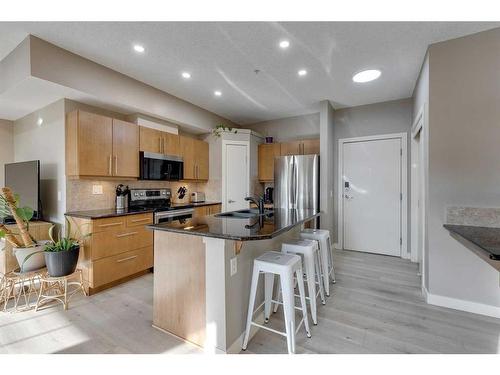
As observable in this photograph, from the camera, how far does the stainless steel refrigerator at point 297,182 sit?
12.9ft

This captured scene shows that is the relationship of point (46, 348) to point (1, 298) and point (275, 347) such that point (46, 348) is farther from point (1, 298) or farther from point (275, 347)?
point (275, 347)

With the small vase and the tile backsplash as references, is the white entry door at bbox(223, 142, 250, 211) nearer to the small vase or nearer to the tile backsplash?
the tile backsplash

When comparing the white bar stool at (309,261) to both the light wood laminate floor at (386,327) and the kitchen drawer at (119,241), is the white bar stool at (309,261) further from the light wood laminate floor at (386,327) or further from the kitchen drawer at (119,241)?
the kitchen drawer at (119,241)

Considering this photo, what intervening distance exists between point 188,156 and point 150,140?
31.6 inches

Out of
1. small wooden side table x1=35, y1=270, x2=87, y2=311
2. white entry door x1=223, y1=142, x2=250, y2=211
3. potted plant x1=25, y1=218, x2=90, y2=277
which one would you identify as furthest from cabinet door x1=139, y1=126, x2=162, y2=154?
small wooden side table x1=35, y1=270, x2=87, y2=311

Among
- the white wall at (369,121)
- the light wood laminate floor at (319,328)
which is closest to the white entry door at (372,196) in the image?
the white wall at (369,121)

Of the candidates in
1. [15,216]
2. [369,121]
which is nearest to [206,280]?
[15,216]

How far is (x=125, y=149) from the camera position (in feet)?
10.5

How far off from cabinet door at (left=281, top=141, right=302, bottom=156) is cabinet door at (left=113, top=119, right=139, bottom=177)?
8.59 ft

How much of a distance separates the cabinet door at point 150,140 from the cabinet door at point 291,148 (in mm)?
2286

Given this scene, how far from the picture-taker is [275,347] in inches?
67.1
